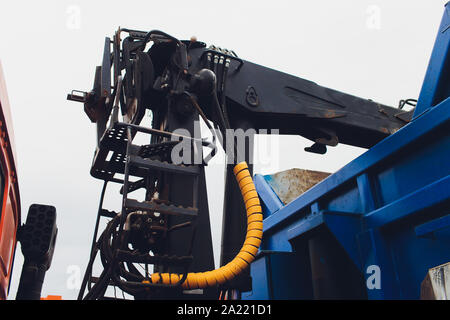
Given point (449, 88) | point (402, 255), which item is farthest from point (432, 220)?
point (449, 88)

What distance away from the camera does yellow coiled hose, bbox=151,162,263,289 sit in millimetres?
2399

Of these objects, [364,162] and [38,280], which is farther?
[364,162]

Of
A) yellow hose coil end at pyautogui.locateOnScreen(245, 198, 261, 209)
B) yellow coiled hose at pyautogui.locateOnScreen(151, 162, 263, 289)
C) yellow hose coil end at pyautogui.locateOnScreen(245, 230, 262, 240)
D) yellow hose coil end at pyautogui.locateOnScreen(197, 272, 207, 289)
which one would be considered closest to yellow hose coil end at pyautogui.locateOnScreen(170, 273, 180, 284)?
yellow coiled hose at pyautogui.locateOnScreen(151, 162, 263, 289)

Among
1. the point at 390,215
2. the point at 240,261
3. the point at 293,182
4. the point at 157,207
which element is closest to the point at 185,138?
the point at 157,207

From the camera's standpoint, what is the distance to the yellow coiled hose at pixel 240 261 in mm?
2399

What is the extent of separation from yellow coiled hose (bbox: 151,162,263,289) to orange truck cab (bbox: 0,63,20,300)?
77 cm

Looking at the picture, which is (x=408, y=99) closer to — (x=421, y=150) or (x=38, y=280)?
(x=421, y=150)

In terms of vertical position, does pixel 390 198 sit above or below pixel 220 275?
above

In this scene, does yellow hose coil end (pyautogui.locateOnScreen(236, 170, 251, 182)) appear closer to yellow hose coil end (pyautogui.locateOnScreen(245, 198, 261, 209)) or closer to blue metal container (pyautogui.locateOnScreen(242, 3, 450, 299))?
yellow hose coil end (pyautogui.locateOnScreen(245, 198, 261, 209))

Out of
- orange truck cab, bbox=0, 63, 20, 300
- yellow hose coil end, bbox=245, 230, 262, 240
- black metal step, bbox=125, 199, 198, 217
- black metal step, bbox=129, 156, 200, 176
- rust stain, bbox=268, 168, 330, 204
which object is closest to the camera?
orange truck cab, bbox=0, 63, 20, 300

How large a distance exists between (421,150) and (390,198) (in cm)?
35

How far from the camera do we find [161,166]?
245 cm

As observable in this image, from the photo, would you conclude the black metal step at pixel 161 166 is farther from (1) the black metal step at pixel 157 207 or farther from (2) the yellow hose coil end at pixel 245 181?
(2) the yellow hose coil end at pixel 245 181
